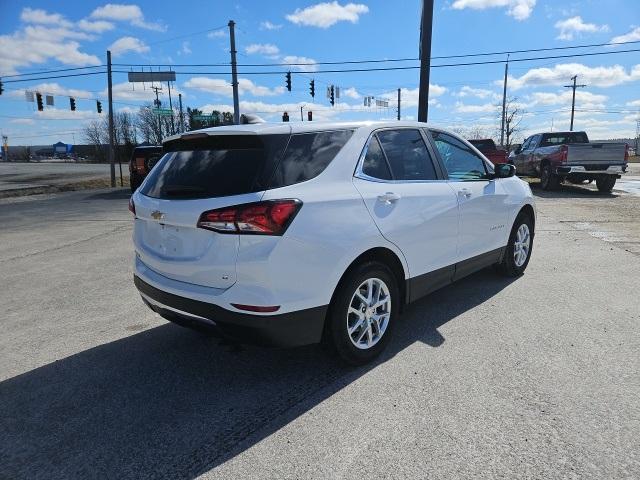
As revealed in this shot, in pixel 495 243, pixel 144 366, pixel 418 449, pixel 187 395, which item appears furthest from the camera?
pixel 495 243

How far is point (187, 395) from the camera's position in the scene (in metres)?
3.11

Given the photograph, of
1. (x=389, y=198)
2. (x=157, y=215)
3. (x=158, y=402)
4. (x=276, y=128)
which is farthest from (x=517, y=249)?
(x=158, y=402)

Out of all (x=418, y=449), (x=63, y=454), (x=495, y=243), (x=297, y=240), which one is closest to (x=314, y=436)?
(x=418, y=449)

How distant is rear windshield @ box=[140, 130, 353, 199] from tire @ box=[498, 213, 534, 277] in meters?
2.93

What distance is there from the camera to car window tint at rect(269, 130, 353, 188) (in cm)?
293

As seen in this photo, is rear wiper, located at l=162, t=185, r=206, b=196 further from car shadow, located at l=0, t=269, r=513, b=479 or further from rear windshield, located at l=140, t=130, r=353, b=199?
car shadow, located at l=0, t=269, r=513, b=479

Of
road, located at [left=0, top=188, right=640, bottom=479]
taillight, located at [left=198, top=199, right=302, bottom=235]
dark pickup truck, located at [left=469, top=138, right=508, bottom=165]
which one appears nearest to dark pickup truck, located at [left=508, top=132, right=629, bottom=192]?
dark pickup truck, located at [left=469, top=138, right=508, bottom=165]

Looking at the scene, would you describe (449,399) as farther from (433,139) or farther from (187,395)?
(433,139)

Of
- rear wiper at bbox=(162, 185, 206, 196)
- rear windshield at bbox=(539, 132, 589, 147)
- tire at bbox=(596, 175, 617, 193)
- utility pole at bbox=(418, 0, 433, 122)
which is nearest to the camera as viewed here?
rear wiper at bbox=(162, 185, 206, 196)

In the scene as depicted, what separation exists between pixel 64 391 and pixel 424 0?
14280 millimetres

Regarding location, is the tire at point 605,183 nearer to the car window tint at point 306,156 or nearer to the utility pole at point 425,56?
the utility pole at point 425,56

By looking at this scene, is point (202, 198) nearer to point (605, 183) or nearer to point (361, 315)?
point (361, 315)

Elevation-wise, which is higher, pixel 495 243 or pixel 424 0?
pixel 424 0

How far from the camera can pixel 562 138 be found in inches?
699
